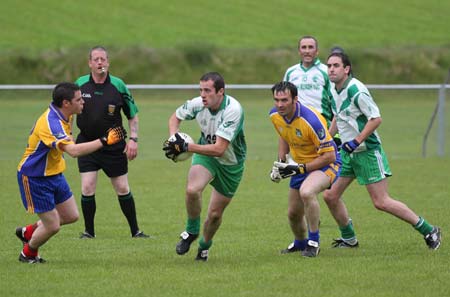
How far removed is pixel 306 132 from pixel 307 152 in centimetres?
28

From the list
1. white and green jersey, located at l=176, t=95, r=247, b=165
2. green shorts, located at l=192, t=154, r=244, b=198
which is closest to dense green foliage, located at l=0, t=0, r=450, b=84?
white and green jersey, located at l=176, t=95, r=247, b=165

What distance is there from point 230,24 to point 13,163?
24.1 m

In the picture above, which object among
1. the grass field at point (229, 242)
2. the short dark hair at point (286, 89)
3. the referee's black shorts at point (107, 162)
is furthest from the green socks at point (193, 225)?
the referee's black shorts at point (107, 162)

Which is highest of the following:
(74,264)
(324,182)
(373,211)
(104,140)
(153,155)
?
(104,140)

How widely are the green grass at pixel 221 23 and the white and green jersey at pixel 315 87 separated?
22491mm

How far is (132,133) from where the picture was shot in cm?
1128

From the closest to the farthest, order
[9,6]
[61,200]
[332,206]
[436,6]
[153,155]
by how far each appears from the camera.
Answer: [61,200] → [332,206] → [153,155] → [9,6] → [436,6]

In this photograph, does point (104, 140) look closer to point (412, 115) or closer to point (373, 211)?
point (373, 211)

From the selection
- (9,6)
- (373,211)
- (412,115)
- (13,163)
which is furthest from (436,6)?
(373,211)

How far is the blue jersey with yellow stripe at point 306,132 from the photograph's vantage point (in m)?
9.23

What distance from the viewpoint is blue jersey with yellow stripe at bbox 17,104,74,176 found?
8836mm

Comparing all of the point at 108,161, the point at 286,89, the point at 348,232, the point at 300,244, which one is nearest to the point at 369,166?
the point at 348,232

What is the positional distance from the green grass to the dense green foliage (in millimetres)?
43

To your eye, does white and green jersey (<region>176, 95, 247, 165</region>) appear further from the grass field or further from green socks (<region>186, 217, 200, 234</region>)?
the grass field
